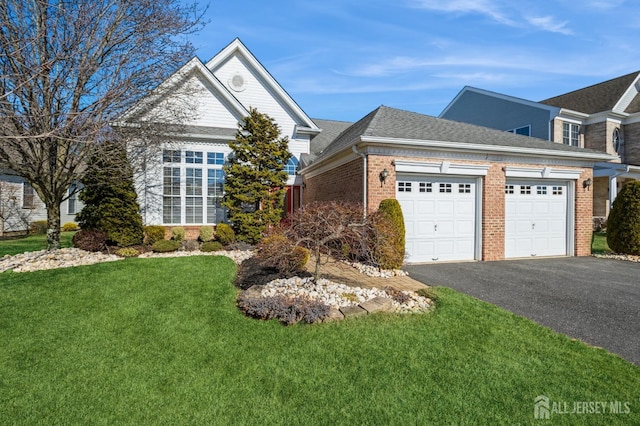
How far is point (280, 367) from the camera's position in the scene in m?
3.70

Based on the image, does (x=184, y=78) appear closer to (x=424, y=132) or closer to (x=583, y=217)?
(x=424, y=132)

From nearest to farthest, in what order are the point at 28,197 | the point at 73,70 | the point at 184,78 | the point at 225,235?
the point at 73,70, the point at 225,235, the point at 184,78, the point at 28,197

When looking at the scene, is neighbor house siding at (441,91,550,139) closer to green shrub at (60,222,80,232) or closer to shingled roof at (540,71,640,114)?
shingled roof at (540,71,640,114)

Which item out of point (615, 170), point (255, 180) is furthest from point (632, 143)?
point (255, 180)

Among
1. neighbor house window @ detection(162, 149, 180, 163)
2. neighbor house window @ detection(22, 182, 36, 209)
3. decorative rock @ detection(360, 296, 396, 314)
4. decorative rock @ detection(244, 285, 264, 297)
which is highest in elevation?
neighbor house window @ detection(162, 149, 180, 163)

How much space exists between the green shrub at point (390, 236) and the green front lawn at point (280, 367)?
6.96 ft

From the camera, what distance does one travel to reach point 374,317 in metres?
5.04

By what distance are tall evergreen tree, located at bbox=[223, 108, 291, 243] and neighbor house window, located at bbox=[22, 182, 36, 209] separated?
14.4m

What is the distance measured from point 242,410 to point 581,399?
3.19 meters

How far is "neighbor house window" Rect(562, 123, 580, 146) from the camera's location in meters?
19.4

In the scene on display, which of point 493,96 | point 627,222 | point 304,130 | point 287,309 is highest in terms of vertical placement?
point 493,96

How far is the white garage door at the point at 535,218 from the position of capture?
34.7 ft

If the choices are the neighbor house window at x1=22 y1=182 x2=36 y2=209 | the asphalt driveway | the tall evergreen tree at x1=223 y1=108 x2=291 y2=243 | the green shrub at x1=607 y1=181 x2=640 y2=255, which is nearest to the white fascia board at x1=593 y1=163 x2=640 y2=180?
the green shrub at x1=607 y1=181 x2=640 y2=255

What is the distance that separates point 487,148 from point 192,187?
1061 cm
